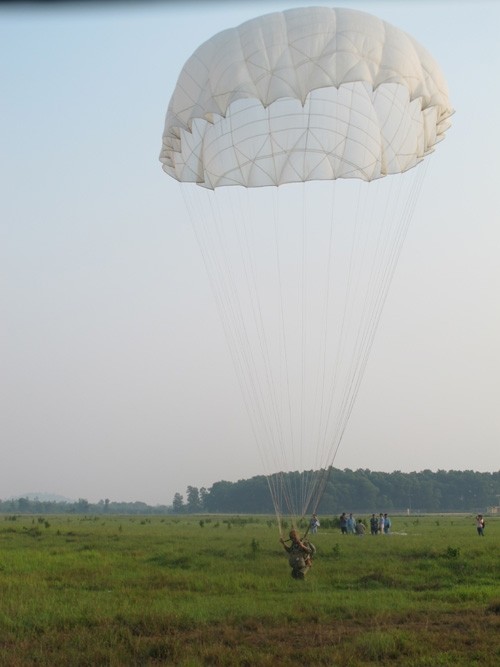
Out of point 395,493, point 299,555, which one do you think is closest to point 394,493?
point 395,493

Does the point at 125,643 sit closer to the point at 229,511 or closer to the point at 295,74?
the point at 295,74

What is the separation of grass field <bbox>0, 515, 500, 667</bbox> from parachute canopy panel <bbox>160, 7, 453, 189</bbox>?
896cm

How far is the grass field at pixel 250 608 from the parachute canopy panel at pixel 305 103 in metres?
8.96

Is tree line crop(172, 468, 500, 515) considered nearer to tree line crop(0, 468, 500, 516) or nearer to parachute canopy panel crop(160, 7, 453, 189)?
tree line crop(0, 468, 500, 516)

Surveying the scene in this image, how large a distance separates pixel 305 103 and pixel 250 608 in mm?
10223

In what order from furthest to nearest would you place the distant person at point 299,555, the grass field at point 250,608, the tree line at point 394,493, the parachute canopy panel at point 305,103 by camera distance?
the tree line at point 394,493
the distant person at point 299,555
the parachute canopy panel at point 305,103
the grass field at point 250,608

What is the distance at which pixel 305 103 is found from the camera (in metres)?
16.9

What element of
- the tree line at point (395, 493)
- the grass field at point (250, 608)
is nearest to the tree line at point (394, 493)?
the tree line at point (395, 493)

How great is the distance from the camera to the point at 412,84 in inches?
651

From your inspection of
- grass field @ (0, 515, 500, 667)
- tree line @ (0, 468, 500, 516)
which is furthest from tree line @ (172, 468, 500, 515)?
grass field @ (0, 515, 500, 667)

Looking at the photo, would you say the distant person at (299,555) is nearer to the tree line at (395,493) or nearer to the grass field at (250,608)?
the grass field at (250,608)

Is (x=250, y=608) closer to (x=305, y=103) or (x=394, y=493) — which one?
(x=305, y=103)

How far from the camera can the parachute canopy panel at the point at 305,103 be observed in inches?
627

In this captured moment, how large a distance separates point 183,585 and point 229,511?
135m
